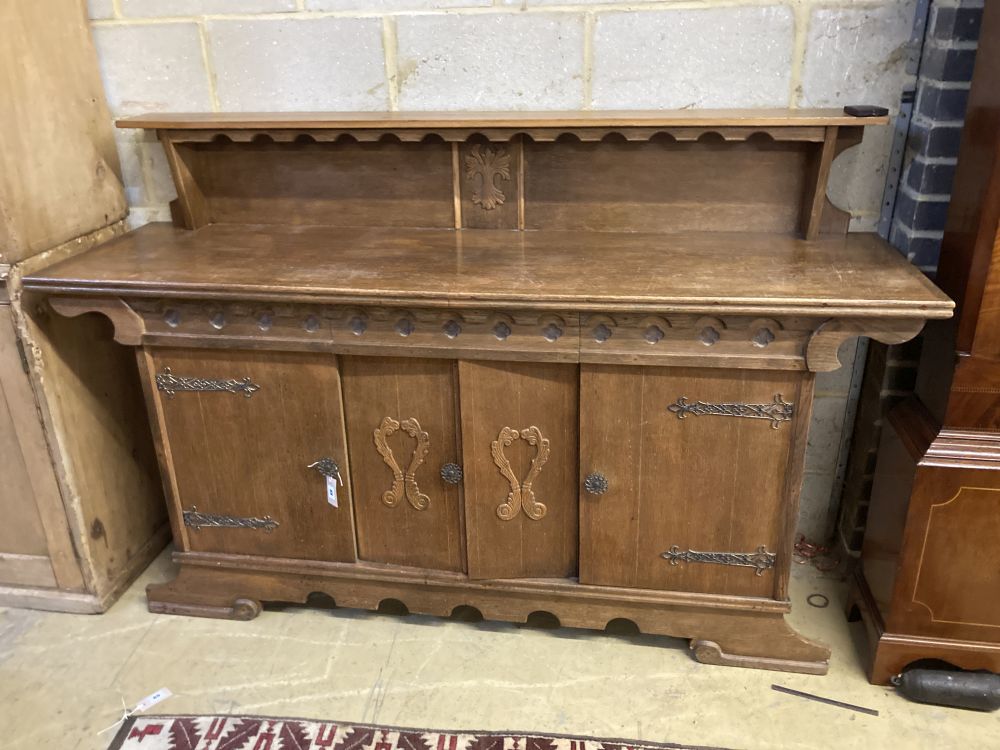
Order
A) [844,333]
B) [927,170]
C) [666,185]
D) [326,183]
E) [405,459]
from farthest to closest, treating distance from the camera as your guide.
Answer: [326,183] < [666,185] < [405,459] < [927,170] < [844,333]

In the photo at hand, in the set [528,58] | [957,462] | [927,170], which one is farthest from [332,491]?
[927,170]

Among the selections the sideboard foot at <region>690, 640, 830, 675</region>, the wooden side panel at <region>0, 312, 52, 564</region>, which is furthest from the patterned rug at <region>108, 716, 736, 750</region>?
the wooden side panel at <region>0, 312, 52, 564</region>

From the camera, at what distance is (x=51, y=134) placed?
2.07 m

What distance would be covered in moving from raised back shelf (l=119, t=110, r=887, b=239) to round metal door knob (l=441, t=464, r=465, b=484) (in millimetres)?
656

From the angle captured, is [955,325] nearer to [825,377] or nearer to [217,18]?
[825,377]

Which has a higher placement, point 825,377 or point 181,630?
point 825,377

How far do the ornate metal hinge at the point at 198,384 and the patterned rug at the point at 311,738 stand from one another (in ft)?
2.50

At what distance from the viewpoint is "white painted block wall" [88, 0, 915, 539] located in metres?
1.98

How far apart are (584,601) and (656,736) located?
1.14ft

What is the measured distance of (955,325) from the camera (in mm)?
1717

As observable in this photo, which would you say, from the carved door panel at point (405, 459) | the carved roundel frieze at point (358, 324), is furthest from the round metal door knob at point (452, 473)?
the carved roundel frieze at point (358, 324)

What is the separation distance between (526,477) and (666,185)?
0.82 m

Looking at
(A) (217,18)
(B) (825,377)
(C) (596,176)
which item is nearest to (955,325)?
(B) (825,377)

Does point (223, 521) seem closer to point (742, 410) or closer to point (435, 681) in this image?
point (435, 681)
